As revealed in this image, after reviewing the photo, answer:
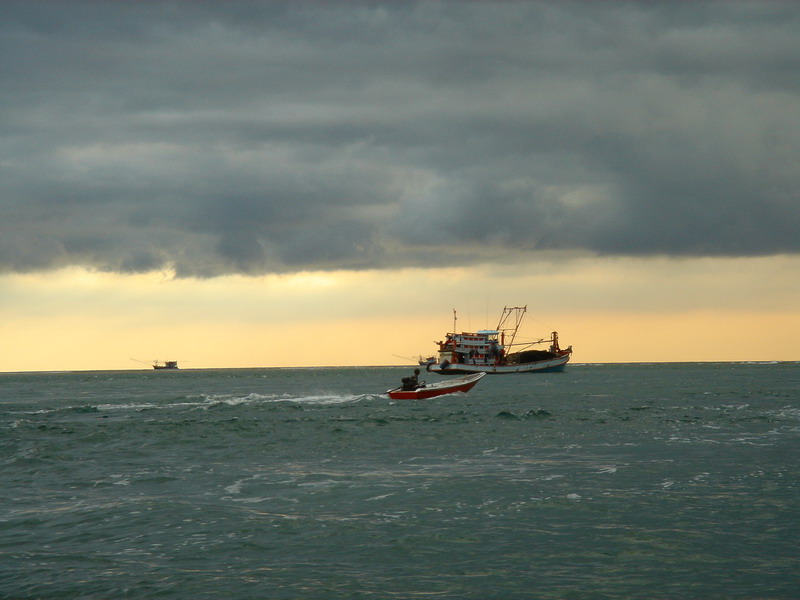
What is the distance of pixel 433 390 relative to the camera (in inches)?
3398

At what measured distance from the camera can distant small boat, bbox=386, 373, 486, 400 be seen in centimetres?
8331

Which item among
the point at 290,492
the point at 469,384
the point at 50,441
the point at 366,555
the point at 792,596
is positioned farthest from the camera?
the point at 469,384

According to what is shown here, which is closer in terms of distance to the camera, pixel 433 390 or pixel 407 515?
pixel 407 515

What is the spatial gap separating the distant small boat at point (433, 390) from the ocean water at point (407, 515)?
1356 inches

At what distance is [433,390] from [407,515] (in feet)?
204

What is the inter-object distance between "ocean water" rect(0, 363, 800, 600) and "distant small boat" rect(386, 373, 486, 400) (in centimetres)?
3445

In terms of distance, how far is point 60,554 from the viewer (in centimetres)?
2016

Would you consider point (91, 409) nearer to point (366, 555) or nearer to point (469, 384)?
point (469, 384)

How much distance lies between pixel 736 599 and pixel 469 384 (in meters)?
79.0

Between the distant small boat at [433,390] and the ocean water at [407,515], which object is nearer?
the ocean water at [407,515]

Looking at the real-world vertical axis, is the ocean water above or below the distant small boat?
below

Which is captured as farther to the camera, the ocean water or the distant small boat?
the distant small boat

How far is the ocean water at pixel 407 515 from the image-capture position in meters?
17.6

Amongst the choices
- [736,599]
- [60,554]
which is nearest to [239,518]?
[60,554]
